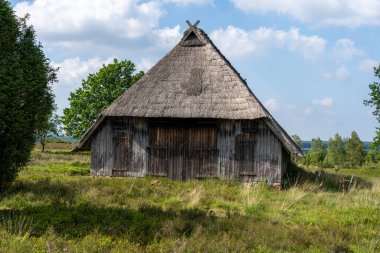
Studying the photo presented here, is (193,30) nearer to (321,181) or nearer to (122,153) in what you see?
(122,153)

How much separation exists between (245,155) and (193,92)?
3372 mm

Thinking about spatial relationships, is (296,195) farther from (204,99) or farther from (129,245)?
(129,245)

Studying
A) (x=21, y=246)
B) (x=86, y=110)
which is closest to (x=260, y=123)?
(x=21, y=246)

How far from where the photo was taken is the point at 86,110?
127 ft

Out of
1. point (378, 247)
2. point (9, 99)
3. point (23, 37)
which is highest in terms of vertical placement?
point (23, 37)

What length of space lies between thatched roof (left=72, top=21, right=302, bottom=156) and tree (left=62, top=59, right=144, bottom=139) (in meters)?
20.8

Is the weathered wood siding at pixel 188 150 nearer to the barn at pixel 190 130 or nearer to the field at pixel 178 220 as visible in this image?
the barn at pixel 190 130

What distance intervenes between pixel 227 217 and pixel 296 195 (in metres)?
4.36

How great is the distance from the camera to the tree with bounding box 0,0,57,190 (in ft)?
28.1

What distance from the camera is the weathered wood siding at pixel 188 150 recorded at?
1672 centimetres

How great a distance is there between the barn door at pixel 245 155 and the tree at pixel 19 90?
904cm

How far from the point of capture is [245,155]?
16.9 m

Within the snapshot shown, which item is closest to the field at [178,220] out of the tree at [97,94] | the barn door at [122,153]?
the barn door at [122,153]

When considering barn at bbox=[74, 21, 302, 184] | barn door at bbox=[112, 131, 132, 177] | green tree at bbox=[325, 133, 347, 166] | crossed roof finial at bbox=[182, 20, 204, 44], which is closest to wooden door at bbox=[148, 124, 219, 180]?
barn at bbox=[74, 21, 302, 184]
